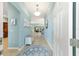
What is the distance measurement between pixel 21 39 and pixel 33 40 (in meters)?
0.34

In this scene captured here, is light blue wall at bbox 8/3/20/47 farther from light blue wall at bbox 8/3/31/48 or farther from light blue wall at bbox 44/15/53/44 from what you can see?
light blue wall at bbox 44/15/53/44

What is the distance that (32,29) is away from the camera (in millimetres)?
2703

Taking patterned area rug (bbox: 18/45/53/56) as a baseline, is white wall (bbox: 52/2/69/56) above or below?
above

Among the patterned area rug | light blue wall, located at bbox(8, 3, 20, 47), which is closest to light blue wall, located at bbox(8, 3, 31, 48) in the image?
light blue wall, located at bbox(8, 3, 20, 47)

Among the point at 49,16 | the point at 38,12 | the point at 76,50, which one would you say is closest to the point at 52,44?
the point at 49,16

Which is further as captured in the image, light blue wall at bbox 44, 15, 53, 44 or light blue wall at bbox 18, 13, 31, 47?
light blue wall at bbox 44, 15, 53, 44

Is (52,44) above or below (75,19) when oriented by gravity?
below

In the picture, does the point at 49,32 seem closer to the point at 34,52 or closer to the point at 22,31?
the point at 22,31

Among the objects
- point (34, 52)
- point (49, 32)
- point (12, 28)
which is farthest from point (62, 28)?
point (49, 32)

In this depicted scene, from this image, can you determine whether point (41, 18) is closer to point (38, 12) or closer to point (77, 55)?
point (38, 12)

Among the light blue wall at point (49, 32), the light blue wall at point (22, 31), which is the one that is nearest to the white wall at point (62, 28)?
the light blue wall at point (49, 32)

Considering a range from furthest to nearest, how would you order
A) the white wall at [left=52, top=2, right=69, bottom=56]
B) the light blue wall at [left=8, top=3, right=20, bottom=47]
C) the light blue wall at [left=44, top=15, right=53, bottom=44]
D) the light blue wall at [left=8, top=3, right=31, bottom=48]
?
1. the light blue wall at [left=44, top=15, right=53, bottom=44]
2. the light blue wall at [left=8, top=3, right=31, bottom=48]
3. the light blue wall at [left=8, top=3, right=20, bottom=47]
4. the white wall at [left=52, top=2, right=69, bottom=56]

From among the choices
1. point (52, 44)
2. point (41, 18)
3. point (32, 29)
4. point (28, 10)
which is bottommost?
point (52, 44)

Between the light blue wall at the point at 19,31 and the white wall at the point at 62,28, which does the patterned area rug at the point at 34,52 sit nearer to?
the white wall at the point at 62,28
